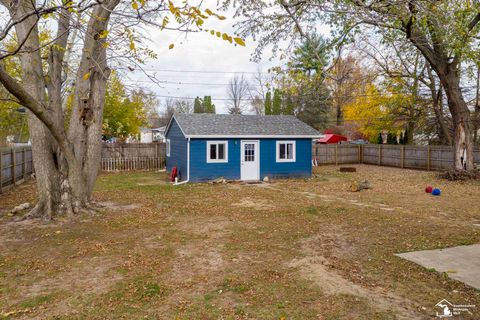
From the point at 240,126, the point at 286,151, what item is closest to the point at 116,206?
the point at 240,126

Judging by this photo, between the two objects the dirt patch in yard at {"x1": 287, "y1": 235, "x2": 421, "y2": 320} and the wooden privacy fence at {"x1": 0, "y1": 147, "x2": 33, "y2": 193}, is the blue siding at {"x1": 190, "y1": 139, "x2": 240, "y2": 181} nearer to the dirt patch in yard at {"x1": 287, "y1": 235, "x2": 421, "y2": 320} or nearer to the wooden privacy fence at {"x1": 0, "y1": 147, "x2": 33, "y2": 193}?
the wooden privacy fence at {"x1": 0, "y1": 147, "x2": 33, "y2": 193}

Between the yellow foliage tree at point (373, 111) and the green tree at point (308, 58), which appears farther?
the yellow foliage tree at point (373, 111)

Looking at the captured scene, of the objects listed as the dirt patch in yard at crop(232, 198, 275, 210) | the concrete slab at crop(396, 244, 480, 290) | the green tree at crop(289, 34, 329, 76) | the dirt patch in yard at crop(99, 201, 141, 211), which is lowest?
the concrete slab at crop(396, 244, 480, 290)

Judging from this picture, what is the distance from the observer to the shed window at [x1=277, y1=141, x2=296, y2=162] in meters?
17.8

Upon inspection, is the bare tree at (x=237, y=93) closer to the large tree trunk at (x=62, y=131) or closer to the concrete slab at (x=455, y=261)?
the large tree trunk at (x=62, y=131)

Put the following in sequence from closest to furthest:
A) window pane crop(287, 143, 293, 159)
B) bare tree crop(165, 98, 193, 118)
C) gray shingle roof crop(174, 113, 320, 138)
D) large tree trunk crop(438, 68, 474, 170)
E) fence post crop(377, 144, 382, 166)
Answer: large tree trunk crop(438, 68, 474, 170) < gray shingle roof crop(174, 113, 320, 138) < window pane crop(287, 143, 293, 159) < fence post crop(377, 144, 382, 166) < bare tree crop(165, 98, 193, 118)

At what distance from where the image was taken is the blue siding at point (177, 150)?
16797 millimetres

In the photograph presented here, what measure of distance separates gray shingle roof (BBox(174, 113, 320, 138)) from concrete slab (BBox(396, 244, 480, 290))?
11.5m

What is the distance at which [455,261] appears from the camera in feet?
18.5

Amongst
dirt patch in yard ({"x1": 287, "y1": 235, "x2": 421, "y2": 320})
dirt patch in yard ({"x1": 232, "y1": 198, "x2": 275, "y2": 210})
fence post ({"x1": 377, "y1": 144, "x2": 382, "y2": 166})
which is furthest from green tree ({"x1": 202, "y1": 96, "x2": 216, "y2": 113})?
dirt patch in yard ({"x1": 287, "y1": 235, "x2": 421, "y2": 320})

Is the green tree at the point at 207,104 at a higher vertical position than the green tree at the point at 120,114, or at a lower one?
higher

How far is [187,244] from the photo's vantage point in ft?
22.3

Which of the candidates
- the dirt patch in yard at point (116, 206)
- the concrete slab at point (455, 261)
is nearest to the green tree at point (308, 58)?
the concrete slab at point (455, 261)

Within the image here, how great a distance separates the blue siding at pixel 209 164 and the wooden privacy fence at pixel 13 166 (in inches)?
286
